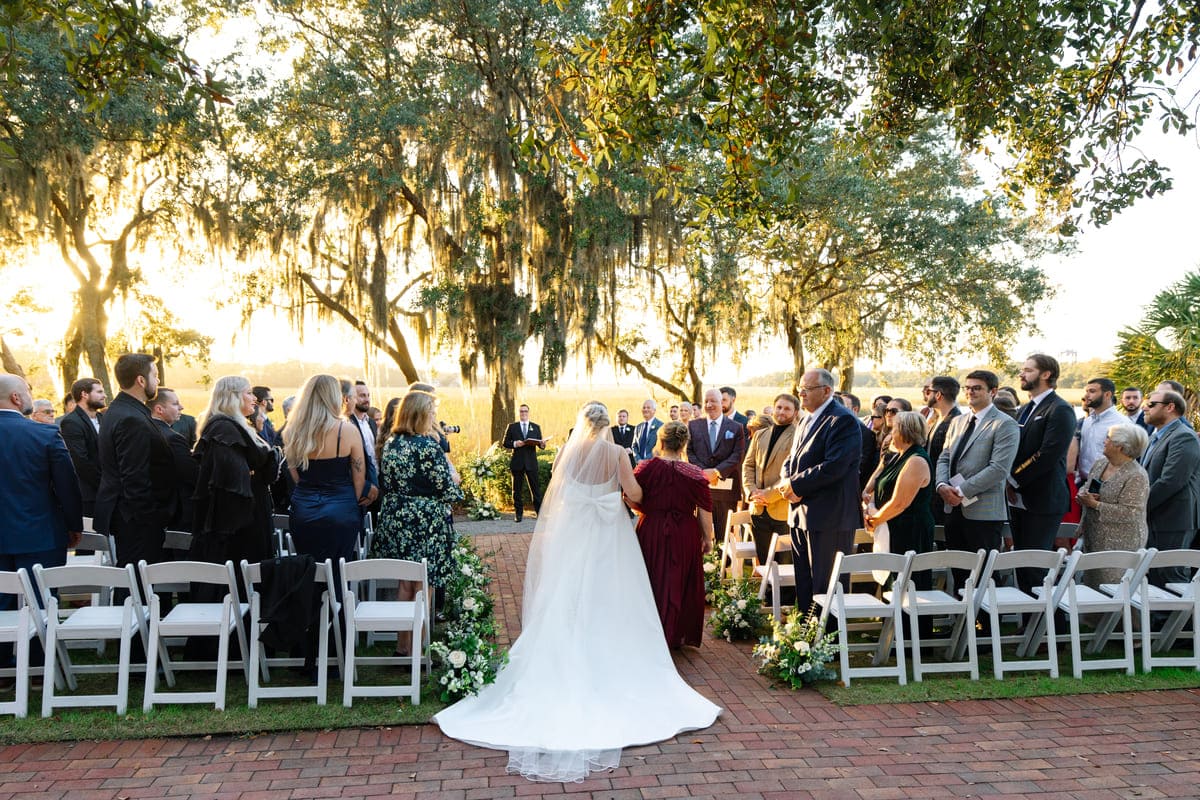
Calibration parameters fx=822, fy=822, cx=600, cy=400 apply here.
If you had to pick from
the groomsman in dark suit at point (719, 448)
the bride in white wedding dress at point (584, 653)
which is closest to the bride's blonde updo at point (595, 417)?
the bride in white wedding dress at point (584, 653)

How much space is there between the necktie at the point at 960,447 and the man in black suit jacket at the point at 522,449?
6.81m

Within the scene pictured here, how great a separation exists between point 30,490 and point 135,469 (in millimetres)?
640

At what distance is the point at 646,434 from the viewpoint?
37.8ft

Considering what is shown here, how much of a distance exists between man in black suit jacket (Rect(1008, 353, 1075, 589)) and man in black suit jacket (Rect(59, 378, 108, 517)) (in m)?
7.41

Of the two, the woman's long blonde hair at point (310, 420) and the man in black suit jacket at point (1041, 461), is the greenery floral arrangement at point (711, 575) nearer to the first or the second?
the man in black suit jacket at point (1041, 461)

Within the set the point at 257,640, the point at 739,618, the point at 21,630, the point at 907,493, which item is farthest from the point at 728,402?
the point at 21,630

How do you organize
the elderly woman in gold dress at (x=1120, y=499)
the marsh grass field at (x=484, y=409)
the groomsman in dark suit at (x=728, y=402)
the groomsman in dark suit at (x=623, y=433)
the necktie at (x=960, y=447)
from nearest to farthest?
the elderly woman in gold dress at (x=1120, y=499)
the necktie at (x=960, y=447)
the groomsman in dark suit at (x=728, y=402)
the groomsman in dark suit at (x=623, y=433)
the marsh grass field at (x=484, y=409)

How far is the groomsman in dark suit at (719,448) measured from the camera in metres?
9.53

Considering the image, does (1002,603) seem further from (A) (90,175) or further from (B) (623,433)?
(A) (90,175)

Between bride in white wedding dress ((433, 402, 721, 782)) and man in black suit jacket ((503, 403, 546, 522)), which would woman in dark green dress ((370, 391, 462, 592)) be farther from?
man in black suit jacket ((503, 403, 546, 522))

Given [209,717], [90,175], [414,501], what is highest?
[90,175]

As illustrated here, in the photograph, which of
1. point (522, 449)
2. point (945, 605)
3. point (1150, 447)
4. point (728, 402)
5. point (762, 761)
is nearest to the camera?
point (762, 761)

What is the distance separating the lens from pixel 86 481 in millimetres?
6945

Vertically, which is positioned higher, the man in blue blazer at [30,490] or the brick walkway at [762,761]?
the man in blue blazer at [30,490]
